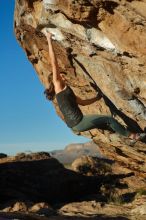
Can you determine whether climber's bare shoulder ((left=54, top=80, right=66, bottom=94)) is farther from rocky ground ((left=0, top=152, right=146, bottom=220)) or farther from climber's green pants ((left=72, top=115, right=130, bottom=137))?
rocky ground ((left=0, top=152, right=146, bottom=220))

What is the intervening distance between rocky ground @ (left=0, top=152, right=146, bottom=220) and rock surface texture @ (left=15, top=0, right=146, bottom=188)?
6916 mm

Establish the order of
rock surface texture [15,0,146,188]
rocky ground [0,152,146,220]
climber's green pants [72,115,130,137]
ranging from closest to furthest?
climber's green pants [72,115,130,137] → rock surface texture [15,0,146,188] → rocky ground [0,152,146,220]

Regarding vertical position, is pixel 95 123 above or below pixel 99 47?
below

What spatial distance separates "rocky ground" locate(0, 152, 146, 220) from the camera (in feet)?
72.8

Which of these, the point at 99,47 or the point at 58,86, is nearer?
the point at 58,86

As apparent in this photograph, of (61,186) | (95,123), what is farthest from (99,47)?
(61,186)

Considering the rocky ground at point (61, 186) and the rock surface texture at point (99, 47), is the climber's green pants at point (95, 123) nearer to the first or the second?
the rock surface texture at point (99, 47)

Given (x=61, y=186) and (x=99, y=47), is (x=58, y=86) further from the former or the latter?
(x=61, y=186)

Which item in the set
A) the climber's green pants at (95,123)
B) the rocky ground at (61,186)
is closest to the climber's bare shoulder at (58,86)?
the climber's green pants at (95,123)

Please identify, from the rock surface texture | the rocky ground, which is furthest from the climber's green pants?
the rocky ground

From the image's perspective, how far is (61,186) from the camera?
28.5 m

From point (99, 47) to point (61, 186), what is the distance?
18534 millimetres

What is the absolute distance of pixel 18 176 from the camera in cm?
2900

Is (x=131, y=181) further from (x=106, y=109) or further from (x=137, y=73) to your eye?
(x=137, y=73)
